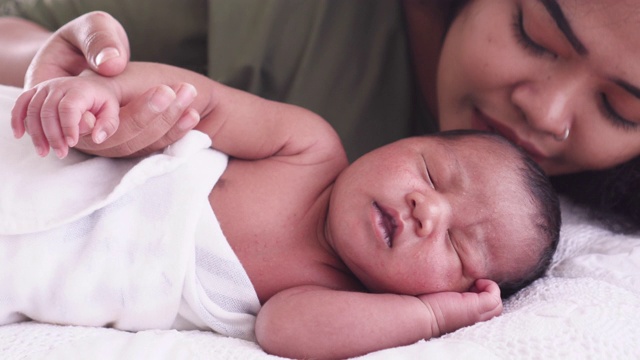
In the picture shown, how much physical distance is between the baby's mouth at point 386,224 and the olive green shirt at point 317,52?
1.56 ft

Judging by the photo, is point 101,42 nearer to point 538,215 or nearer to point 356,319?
point 356,319

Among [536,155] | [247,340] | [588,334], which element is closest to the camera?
[588,334]

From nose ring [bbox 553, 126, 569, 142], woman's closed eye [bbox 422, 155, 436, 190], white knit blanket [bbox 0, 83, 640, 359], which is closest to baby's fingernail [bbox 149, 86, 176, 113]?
white knit blanket [bbox 0, 83, 640, 359]

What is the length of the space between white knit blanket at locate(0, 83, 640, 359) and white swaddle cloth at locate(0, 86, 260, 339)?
0.04 m

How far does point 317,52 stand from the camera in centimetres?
137

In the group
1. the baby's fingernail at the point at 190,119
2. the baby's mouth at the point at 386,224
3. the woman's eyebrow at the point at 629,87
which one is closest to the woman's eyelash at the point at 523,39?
the woman's eyebrow at the point at 629,87

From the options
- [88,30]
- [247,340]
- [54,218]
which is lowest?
[247,340]

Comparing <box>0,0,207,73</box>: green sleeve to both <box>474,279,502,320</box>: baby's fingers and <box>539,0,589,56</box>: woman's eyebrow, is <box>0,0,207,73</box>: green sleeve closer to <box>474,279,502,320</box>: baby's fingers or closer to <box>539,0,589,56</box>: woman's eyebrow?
<box>539,0,589,56</box>: woman's eyebrow

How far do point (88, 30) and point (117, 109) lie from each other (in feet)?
0.56

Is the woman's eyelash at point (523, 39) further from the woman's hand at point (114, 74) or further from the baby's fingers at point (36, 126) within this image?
the baby's fingers at point (36, 126)

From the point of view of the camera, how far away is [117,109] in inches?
30.8

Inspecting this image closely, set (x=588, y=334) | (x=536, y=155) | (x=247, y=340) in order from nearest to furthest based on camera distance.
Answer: (x=588, y=334)
(x=247, y=340)
(x=536, y=155)

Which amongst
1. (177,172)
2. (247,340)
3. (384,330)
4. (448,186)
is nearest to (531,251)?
(448,186)

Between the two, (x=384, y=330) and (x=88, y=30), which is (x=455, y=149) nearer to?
(x=384, y=330)
